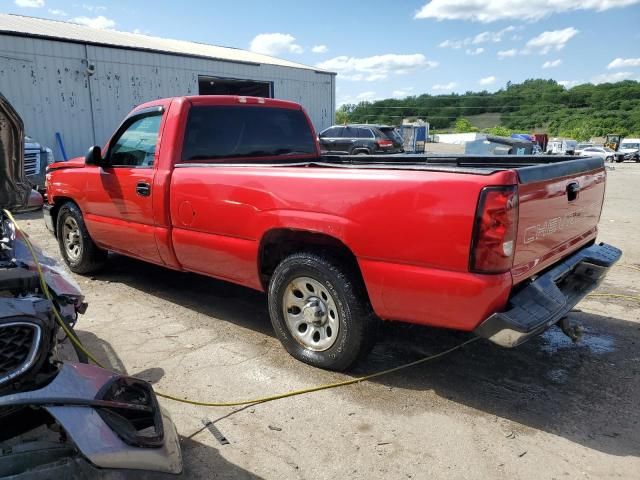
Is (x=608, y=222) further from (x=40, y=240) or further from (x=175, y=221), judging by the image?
(x=40, y=240)

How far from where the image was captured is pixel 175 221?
4156 mm

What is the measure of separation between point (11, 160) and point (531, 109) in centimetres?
11721

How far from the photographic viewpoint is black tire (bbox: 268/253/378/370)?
3.21 m

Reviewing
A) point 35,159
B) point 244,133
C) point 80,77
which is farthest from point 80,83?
point 244,133

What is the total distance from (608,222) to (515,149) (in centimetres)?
1124

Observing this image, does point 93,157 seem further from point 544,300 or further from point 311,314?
point 544,300

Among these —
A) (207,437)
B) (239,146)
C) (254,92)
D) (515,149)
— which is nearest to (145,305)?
(239,146)

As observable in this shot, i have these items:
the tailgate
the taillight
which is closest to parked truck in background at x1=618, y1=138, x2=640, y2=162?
the taillight

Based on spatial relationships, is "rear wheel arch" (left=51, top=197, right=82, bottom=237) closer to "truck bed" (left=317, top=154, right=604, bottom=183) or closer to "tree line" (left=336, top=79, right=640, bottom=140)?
"truck bed" (left=317, top=154, right=604, bottom=183)

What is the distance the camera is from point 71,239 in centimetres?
574

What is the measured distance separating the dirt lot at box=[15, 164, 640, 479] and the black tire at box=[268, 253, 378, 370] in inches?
5.9

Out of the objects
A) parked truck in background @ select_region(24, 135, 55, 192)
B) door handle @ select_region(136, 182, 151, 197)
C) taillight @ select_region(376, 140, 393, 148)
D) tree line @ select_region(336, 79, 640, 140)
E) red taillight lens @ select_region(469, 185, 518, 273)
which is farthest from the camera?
tree line @ select_region(336, 79, 640, 140)

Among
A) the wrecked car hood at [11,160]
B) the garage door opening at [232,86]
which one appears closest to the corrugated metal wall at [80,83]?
the garage door opening at [232,86]

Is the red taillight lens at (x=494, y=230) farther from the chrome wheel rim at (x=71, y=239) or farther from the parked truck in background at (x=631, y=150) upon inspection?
the parked truck in background at (x=631, y=150)
